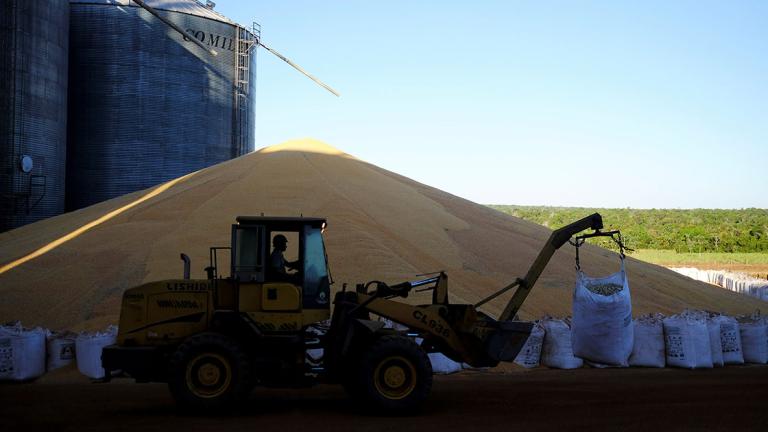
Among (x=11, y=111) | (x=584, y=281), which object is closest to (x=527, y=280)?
(x=584, y=281)

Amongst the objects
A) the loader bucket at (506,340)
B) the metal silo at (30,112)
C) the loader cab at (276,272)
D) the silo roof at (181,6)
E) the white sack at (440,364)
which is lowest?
the white sack at (440,364)

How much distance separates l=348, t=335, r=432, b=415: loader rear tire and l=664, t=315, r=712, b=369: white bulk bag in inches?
213

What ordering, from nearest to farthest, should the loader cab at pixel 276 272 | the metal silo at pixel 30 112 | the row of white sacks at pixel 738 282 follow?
the loader cab at pixel 276 272 → the row of white sacks at pixel 738 282 → the metal silo at pixel 30 112

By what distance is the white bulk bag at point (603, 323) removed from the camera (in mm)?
11523

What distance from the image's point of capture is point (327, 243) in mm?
16688

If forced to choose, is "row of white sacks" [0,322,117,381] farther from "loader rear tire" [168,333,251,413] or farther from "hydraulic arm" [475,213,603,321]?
"hydraulic arm" [475,213,603,321]

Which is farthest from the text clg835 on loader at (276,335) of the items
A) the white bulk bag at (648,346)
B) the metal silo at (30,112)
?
the metal silo at (30,112)

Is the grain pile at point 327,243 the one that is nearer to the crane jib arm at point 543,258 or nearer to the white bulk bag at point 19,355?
the white bulk bag at point 19,355

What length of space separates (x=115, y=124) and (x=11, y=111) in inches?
171

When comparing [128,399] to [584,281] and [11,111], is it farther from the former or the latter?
[11,111]

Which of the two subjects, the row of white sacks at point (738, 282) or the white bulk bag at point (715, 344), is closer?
the white bulk bag at point (715, 344)

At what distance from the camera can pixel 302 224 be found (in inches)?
366

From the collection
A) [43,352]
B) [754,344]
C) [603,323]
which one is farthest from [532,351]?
[43,352]

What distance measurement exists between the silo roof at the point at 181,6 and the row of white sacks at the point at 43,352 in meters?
22.5
